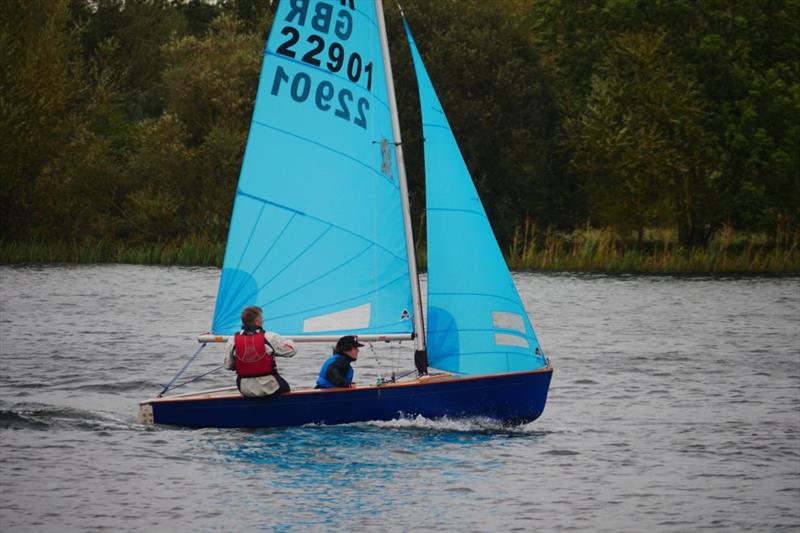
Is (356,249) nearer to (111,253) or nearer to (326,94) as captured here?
(326,94)

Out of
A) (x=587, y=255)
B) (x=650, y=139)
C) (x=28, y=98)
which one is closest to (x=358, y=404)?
(x=587, y=255)

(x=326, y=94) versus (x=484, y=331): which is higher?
(x=326, y=94)

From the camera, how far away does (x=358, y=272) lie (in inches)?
756

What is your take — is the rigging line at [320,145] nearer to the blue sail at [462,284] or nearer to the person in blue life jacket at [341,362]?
the blue sail at [462,284]

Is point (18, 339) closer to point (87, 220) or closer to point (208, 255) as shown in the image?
point (208, 255)

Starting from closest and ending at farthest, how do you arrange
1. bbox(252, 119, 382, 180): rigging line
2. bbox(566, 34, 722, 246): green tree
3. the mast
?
the mast < bbox(252, 119, 382, 180): rigging line < bbox(566, 34, 722, 246): green tree

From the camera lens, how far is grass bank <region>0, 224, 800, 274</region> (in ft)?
164

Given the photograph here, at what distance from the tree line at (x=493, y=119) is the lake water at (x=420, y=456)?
2735 cm

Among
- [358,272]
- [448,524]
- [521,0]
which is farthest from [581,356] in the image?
[521,0]

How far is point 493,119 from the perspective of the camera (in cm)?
6406

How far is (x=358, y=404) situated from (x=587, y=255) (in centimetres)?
3415

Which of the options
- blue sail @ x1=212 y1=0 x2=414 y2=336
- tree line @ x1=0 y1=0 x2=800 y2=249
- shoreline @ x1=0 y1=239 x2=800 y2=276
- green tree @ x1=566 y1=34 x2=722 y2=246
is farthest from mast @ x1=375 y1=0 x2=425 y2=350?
green tree @ x1=566 y1=34 x2=722 y2=246

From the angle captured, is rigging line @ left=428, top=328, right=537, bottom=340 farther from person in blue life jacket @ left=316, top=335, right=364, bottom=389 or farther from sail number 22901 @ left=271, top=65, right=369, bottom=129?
sail number 22901 @ left=271, top=65, right=369, bottom=129

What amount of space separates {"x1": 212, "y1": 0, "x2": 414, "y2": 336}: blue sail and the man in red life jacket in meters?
1.16
